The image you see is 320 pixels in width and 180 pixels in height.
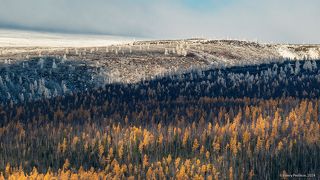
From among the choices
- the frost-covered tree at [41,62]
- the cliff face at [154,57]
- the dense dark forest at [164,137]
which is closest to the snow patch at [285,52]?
the cliff face at [154,57]

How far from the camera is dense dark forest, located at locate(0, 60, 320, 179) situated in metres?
Answer: 31.1

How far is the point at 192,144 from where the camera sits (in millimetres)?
36688

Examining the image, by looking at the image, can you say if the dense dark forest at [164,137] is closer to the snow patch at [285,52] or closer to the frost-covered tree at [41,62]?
the frost-covered tree at [41,62]

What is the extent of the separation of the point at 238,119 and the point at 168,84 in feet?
99.6

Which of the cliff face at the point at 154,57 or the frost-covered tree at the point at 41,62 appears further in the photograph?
the cliff face at the point at 154,57

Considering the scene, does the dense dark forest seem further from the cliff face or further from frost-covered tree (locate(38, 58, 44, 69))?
the cliff face

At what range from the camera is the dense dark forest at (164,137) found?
31.1 meters

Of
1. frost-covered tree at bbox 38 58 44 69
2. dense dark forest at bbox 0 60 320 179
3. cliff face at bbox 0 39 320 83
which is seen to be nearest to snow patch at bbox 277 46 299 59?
cliff face at bbox 0 39 320 83

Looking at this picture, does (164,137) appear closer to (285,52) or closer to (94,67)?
(94,67)

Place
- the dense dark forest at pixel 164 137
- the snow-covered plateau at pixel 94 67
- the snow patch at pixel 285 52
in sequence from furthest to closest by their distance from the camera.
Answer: the snow patch at pixel 285 52 → the snow-covered plateau at pixel 94 67 → the dense dark forest at pixel 164 137

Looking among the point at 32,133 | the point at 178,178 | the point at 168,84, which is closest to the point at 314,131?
the point at 178,178

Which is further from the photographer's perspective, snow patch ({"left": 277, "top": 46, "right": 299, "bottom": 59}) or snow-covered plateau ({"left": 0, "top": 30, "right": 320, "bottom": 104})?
snow patch ({"left": 277, "top": 46, "right": 299, "bottom": 59})

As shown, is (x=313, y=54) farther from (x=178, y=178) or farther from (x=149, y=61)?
(x=178, y=178)

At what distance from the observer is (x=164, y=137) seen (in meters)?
38.2
